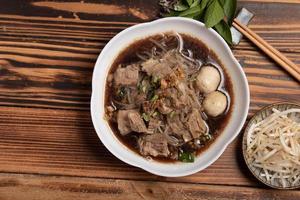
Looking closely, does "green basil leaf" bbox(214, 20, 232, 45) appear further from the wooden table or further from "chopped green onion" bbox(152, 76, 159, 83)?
"chopped green onion" bbox(152, 76, 159, 83)

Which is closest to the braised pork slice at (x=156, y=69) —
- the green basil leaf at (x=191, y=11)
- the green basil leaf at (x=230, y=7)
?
the green basil leaf at (x=191, y=11)

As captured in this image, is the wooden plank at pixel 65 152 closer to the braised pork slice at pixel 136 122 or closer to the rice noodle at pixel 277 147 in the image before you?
the rice noodle at pixel 277 147

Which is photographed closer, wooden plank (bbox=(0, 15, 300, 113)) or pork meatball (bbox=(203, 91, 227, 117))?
pork meatball (bbox=(203, 91, 227, 117))

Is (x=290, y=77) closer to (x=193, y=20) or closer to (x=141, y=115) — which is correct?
(x=193, y=20)

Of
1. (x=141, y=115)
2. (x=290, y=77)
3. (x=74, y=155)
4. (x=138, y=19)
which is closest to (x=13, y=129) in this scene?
(x=74, y=155)

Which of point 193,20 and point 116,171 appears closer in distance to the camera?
point 193,20

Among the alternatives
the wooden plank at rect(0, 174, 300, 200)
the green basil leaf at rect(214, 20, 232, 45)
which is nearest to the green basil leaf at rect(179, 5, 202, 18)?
the green basil leaf at rect(214, 20, 232, 45)
